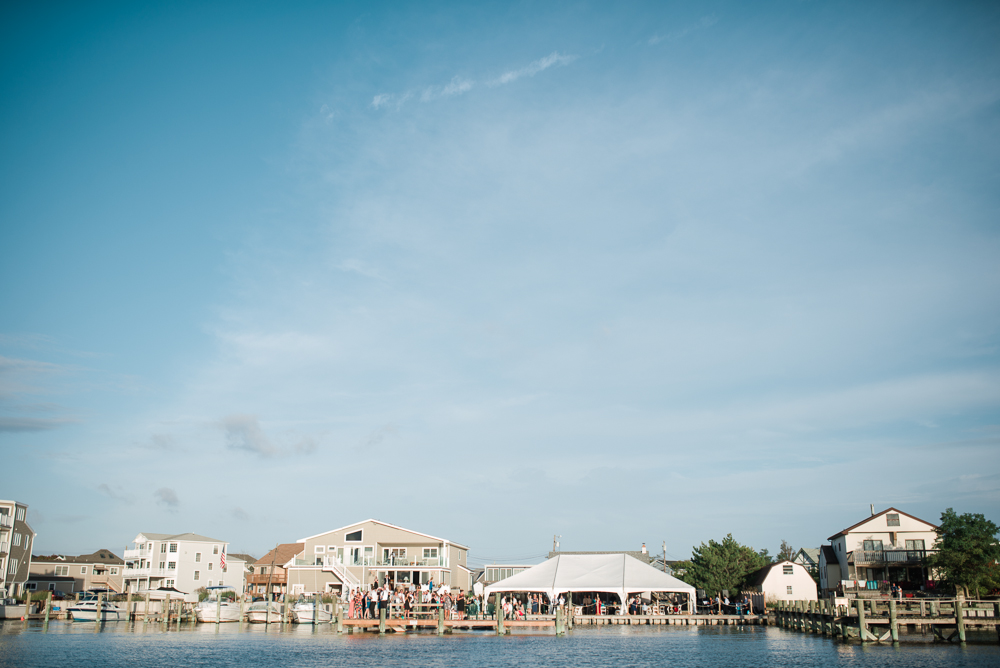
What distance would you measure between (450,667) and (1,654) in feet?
67.5

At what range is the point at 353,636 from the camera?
4672 cm

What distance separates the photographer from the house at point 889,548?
64188 millimetres

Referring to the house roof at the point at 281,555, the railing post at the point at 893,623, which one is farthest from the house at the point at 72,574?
the railing post at the point at 893,623

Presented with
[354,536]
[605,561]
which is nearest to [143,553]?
[354,536]

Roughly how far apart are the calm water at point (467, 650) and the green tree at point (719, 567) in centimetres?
1677

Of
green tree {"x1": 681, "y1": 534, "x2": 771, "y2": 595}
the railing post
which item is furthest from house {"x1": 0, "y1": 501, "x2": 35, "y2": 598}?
the railing post

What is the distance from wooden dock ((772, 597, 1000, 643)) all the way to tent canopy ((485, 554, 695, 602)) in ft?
30.4

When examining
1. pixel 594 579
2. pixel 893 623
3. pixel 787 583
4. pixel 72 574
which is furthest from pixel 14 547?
pixel 893 623

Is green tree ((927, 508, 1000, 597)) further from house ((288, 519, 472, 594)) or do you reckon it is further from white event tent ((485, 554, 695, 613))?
house ((288, 519, 472, 594))

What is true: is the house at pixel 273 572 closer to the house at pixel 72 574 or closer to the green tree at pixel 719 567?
the house at pixel 72 574

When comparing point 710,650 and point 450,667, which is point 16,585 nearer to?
point 450,667

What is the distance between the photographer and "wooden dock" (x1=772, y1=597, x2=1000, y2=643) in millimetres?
40938

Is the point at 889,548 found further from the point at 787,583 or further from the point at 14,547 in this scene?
the point at 14,547

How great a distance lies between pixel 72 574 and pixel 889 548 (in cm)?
8800
